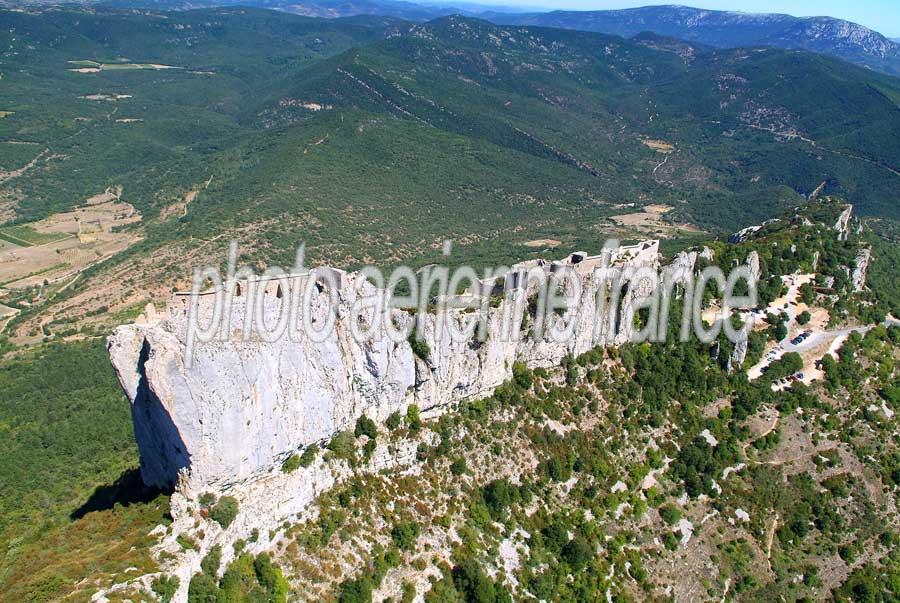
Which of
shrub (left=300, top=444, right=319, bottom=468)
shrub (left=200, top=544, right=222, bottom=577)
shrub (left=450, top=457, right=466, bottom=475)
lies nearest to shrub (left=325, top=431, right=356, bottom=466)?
shrub (left=300, top=444, right=319, bottom=468)

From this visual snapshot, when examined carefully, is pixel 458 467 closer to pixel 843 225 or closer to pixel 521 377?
pixel 521 377

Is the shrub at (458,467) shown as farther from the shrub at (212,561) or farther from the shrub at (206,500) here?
the shrub at (206,500)

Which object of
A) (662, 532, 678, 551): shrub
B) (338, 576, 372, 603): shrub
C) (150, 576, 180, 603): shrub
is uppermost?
(150, 576, 180, 603): shrub

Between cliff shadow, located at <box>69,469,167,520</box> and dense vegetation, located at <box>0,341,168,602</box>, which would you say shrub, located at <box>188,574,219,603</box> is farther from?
cliff shadow, located at <box>69,469,167,520</box>

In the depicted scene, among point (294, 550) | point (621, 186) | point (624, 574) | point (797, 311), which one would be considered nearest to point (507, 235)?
point (621, 186)

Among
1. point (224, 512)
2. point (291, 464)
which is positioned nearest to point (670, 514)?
point (291, 464)
